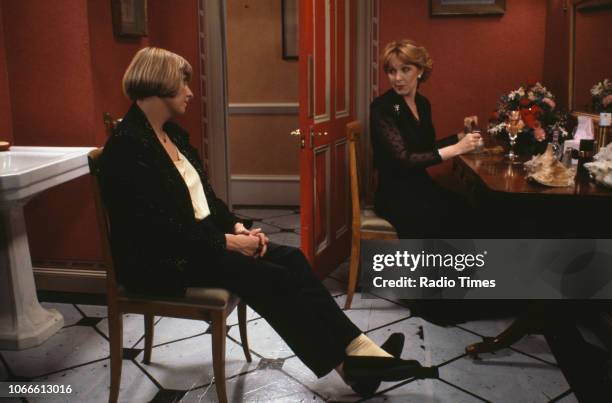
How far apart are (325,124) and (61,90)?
136 centimetres

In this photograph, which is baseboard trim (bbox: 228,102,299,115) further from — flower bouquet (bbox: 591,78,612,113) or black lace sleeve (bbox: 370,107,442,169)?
flower bouquet (bbox: 591,78,612,113)

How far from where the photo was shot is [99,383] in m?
2.27

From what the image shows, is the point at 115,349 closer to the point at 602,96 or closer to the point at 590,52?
the point at 602,96

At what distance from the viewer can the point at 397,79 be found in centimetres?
304

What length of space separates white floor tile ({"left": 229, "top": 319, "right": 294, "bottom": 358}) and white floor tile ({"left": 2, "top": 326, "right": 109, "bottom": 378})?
1.98 feet

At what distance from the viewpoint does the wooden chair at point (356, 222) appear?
2.92m

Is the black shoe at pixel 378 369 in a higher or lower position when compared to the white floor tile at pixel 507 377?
higher

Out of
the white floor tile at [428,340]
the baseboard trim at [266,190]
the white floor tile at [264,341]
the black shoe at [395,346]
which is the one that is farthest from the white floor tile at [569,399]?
the baseboard trim at [266,190]

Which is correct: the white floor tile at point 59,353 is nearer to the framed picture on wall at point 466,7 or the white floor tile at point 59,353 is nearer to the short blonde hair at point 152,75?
the short blonde hair at point 152,75

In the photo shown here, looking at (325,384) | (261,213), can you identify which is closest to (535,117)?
(325,384)

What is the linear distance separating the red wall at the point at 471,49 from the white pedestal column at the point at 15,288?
241 centimetres

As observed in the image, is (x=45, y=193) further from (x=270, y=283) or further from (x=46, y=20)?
(x=270, y=283)

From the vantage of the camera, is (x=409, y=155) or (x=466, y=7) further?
(x=466, y=7)

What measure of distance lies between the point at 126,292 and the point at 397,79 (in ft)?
5.81
